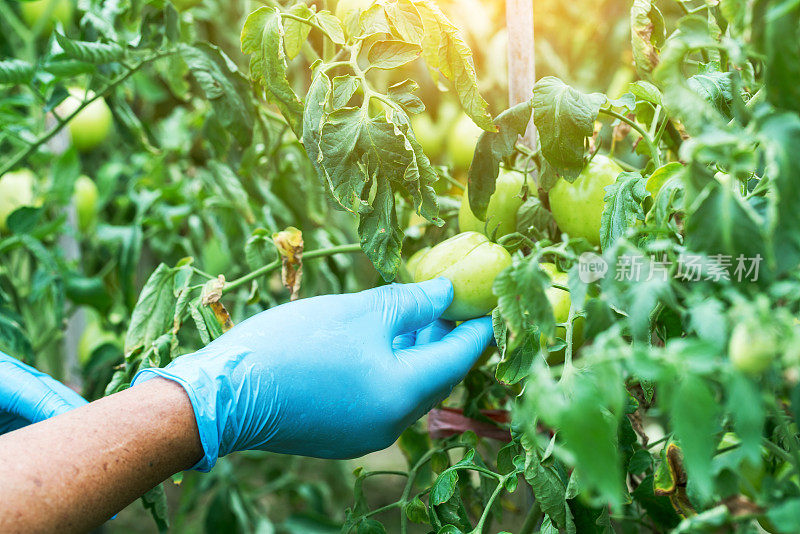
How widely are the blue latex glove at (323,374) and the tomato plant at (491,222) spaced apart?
0.06 metres

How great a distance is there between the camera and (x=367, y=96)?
2.17 ft

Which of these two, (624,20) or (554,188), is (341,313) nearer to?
(554,188)

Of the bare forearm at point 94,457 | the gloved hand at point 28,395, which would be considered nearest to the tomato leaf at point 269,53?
the bare forearm at point 94,457

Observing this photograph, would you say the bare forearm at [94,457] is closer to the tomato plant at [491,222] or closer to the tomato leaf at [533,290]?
the tomato plant at [491,222]

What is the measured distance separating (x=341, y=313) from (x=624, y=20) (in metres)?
1.23

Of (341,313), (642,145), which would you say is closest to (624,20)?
(642,145)

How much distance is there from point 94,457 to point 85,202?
3.36 ft

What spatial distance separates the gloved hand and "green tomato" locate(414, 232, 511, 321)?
51 cm

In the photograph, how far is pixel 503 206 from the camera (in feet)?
2.66

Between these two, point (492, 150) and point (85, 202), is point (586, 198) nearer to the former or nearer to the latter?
point (492, 150)

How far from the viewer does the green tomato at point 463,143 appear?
111cm

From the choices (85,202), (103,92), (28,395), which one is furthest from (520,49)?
(85,202)

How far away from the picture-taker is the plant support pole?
32.0 inches

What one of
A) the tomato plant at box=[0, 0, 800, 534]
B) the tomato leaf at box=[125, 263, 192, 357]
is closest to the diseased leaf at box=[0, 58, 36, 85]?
the tomato plant at box=[0, 0, 800, 534]
